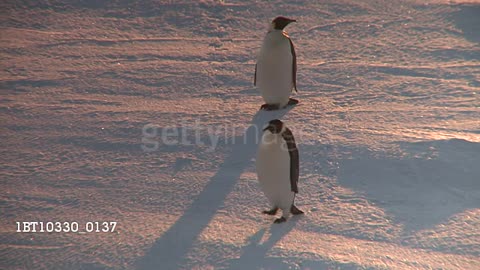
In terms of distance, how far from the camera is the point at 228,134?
13.5 feet

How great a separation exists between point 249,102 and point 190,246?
1726 mm

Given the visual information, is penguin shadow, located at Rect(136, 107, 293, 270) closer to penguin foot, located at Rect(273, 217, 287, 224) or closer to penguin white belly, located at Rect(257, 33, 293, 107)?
penguin white belly, located at Rect(257, 33, 293, 107)

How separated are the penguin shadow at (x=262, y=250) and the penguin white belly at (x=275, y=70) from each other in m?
1.25

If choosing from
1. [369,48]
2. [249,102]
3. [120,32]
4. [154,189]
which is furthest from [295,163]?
[120,32]

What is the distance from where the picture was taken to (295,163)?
10.3 ft

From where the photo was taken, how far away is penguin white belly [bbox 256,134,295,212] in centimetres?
311

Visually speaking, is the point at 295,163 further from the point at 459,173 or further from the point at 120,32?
the point at 120,32

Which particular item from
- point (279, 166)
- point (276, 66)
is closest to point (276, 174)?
point (279, 166)

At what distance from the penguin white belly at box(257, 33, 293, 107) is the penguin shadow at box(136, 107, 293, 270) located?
0.14m

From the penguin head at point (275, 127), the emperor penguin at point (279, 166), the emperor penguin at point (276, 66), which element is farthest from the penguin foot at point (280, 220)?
the emperor penguin at point (276, 66)

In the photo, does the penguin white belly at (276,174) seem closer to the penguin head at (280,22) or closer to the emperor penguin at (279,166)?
the emperor penguin at (279,166)

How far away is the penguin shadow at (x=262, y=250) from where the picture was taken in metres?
2.90

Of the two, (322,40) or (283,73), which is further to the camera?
(322,40)

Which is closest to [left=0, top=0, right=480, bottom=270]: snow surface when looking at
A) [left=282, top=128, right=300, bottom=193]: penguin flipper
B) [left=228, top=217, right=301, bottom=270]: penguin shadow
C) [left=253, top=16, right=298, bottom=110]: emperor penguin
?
[left=228, top=217, right=301, bottom=270]: penguin shadow
